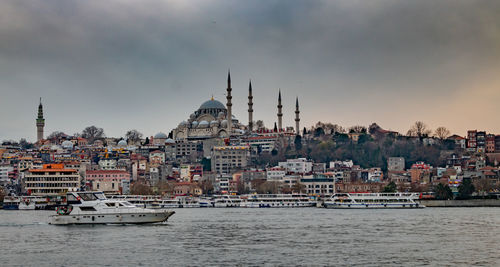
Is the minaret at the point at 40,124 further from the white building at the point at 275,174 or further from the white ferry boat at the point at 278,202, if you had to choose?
the white ferry boat at the point at 278,202

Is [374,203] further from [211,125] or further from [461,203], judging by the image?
[211,125]

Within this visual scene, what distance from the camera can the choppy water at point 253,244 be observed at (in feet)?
92.3

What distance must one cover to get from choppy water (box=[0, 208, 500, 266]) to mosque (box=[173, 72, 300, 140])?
79.5 meters

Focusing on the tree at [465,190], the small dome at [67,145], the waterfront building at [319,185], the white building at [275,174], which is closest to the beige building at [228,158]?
the white building at [275,174]

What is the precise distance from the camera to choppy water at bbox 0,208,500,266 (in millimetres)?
28141

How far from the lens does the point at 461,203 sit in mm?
75812

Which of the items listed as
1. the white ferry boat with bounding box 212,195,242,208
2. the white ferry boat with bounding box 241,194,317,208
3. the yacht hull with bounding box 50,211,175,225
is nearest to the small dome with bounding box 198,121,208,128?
the white ferry boat with bounding box 212,195,242,208

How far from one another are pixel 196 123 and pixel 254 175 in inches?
1281

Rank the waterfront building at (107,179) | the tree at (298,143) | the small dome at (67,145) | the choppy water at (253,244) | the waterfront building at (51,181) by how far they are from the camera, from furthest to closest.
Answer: the small dome at (67,145)
the tree at (298,143)
the waterfront building at (107,179)
the waterfront building at (51,181)
the choppy water at (253,244)

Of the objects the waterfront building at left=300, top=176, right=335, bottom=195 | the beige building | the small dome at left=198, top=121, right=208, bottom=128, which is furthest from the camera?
the small dome at left=198, top=121, right=208, bottom=128

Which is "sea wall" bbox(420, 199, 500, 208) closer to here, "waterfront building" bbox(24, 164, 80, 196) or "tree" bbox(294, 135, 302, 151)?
"waterfront building" bbox(24, 164, 80, 196)

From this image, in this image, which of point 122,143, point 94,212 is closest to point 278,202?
point 94,212

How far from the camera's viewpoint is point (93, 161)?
11894 cm

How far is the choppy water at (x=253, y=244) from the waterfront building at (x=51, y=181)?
29.0 metres
